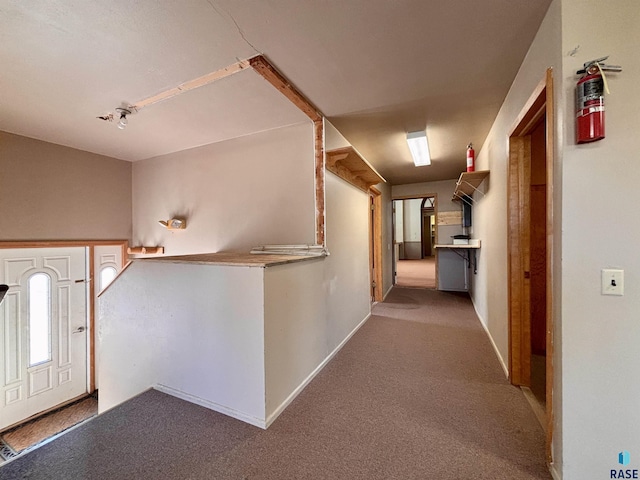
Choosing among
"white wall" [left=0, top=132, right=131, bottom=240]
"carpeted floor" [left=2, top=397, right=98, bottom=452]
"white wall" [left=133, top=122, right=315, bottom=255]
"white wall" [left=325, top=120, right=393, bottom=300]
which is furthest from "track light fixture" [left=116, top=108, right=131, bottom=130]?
"carpeted floor" [left=2, top=397, right=98, bottom=452]

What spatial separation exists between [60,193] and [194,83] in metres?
2.76

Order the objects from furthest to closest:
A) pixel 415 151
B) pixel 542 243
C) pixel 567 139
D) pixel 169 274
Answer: pixel 415 151
pixel 542 243
pixel 169 274
pixel 567 139

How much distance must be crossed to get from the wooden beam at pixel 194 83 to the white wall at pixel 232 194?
912 mm

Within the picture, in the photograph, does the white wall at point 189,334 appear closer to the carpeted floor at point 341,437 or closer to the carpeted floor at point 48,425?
the carpeted floor at point 341,437

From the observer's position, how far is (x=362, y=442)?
1574mm

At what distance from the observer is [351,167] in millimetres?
3158

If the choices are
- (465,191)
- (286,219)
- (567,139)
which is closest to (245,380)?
(286,219)

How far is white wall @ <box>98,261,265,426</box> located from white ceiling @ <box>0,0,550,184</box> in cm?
153

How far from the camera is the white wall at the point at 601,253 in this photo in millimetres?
1162

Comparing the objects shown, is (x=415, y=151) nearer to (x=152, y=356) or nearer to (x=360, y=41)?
(x=360, y=41)

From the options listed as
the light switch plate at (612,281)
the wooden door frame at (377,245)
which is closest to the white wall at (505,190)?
the light switch plate at (612,281)

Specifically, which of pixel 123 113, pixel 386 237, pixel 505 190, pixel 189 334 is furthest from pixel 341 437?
pixel 386 237

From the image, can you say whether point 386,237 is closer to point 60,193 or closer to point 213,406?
point 213,406

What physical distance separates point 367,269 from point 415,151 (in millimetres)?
1874
